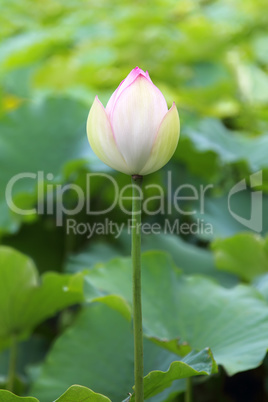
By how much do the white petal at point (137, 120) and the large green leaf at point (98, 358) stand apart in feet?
1.12

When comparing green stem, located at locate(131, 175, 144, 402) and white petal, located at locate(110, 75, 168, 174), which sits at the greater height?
white petal, located at locate(110, 75, 168, 174)

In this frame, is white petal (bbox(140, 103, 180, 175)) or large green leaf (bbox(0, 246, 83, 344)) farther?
large green leaf (bbox(0, 246, 83, 344))

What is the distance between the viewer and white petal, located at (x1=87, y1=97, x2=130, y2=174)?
0.42 metres

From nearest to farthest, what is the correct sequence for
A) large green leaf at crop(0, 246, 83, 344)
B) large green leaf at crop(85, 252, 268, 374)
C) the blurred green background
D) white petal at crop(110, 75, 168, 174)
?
white petal at crop(110, 75, 168, 174) → large green leaf at crop(85, 252, 268, 374) → large green leaf at crop(0, 246, 83, 344) → the blurred green background

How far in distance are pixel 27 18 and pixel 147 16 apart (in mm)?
754

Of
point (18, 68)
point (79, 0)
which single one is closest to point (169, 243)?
point (18, 68)

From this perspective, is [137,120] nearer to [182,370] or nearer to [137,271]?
[137,271]

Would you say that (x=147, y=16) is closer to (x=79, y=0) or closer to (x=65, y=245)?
(x=79, y=0)

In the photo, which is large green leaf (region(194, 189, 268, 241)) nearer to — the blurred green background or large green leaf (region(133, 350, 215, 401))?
the blurred green background

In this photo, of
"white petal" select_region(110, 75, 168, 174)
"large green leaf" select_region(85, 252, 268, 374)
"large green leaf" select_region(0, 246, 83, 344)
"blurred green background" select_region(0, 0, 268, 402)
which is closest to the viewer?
"white petal" select_region(110, 75, 168, 174)

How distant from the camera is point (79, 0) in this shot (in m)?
2.79

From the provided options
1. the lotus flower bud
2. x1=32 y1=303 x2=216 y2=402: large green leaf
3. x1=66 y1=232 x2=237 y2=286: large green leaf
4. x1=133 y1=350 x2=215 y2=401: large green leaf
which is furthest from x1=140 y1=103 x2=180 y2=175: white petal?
x1=66 y1=232 x2=237 y2=286: large green leaf

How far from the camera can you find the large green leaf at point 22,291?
734 millimetres

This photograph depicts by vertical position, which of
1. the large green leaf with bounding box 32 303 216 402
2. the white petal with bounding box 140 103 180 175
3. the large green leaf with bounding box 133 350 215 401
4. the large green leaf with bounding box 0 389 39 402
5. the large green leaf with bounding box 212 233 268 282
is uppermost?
the white petal with bounding box 140 103 180 175
